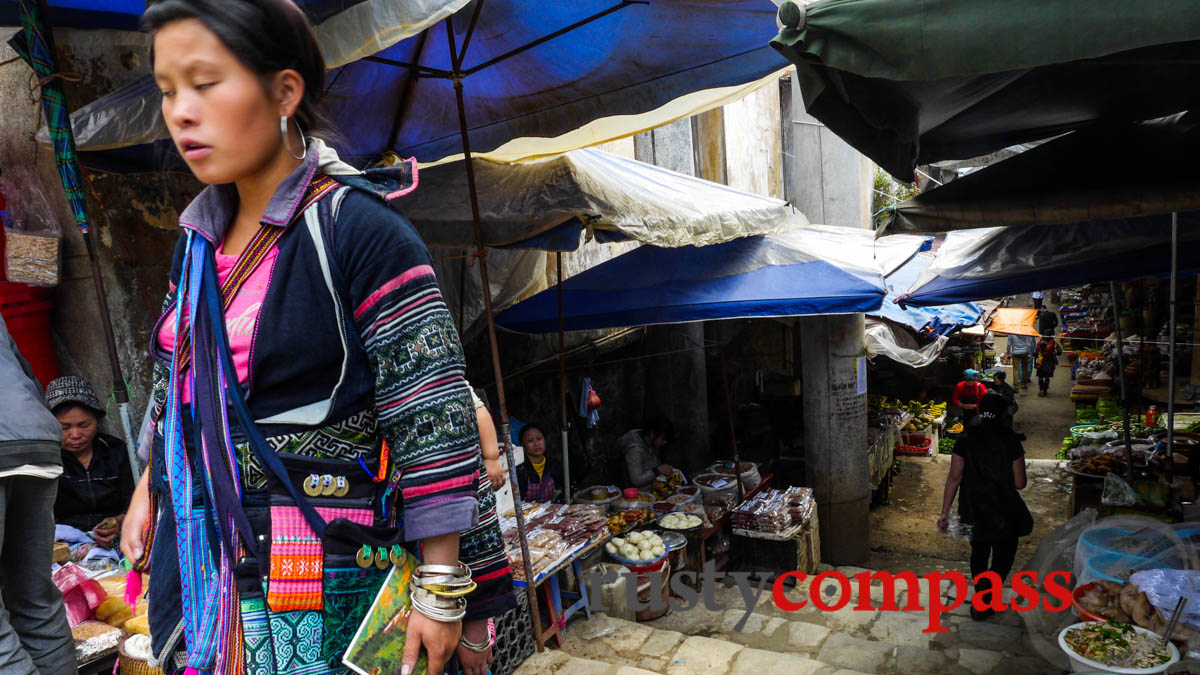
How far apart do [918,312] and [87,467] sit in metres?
9.95

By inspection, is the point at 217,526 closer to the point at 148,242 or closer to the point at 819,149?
the point at 148,242

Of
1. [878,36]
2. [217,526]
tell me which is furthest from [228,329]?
[878,36]

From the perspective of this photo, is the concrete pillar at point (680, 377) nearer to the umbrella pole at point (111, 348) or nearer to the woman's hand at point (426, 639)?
the umbrella pole at point (111, 348)

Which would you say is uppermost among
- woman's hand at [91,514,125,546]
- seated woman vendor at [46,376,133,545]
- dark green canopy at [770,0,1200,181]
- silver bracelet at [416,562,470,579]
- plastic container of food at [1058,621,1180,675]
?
dark green canopy at [770,0,1200,181]

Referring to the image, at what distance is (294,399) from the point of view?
1325 millimetres

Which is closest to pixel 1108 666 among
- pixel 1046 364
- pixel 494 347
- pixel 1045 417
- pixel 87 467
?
pixel 494 347

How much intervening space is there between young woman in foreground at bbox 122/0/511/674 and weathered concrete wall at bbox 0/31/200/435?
124 inches

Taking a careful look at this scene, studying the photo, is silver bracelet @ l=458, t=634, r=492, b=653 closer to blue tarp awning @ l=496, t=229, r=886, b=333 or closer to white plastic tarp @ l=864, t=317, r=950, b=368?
blue tarp awning @ l=496, t=229, r=886, b=333

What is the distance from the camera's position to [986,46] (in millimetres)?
2082

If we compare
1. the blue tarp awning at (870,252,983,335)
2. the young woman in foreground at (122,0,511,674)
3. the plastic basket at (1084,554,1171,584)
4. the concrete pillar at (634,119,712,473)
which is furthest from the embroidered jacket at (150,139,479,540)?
the concrete pillar at (634,119,712,473)

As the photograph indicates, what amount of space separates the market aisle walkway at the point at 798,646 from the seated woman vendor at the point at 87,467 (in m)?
2.42

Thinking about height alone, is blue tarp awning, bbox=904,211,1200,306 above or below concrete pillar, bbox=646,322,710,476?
above

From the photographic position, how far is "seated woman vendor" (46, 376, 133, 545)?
3723 mm
